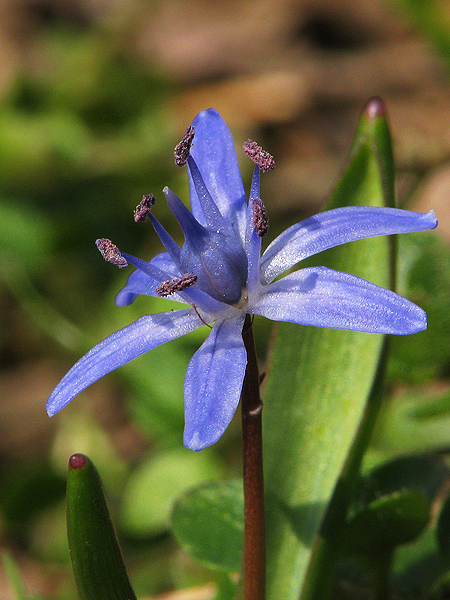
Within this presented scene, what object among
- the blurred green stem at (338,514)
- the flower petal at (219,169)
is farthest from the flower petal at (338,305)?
the blurred green stem at (338,514)

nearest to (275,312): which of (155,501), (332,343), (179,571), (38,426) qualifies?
(332,343)

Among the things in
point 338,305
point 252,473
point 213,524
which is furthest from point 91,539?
point 213,524

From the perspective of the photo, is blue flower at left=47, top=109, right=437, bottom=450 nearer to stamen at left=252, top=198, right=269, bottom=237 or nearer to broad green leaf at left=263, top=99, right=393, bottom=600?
stamen at left=252, top=198, right=269, bottom=237

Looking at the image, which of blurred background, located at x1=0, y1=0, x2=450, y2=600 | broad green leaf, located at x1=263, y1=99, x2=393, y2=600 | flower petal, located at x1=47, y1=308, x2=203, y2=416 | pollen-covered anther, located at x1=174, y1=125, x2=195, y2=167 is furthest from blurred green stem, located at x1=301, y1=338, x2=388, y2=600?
blurred background, located at x1=0, y1=0, x2=450, y2=600

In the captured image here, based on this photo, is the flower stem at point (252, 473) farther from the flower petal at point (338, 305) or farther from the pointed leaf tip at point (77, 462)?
the pointed leaf tip at point (77, 462)

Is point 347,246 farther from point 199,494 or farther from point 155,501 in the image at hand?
point 155,501

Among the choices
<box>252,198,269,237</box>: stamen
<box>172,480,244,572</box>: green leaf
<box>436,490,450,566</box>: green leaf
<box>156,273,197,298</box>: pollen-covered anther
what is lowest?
<box>436,490,450,566</box>: green leaf
